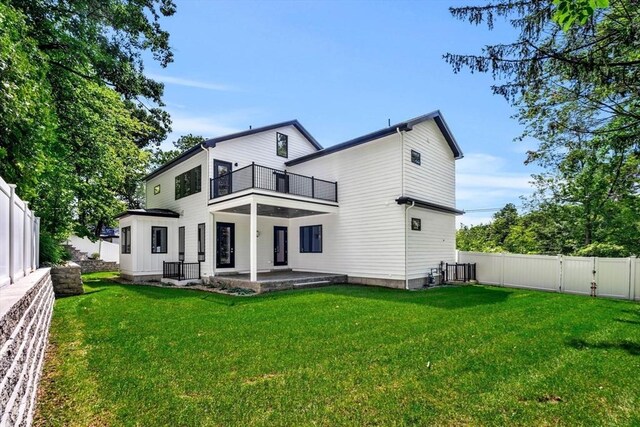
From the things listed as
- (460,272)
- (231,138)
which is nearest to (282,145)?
(231,138)

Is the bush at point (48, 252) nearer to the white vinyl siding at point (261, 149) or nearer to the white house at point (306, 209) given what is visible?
the white house at point (306, 209)

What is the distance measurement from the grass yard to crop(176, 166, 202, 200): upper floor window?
24.6ft

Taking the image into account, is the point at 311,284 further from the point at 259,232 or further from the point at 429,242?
the point at 429,242

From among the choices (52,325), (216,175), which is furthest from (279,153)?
(52,325)

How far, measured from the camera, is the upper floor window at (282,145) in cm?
1574

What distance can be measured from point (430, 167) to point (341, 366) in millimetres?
10617

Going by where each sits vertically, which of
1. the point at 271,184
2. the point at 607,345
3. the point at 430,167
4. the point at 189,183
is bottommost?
the point at 607,345

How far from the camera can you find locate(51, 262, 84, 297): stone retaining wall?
33.1 feet

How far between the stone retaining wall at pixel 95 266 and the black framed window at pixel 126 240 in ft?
18.8

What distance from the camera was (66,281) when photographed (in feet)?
33.6

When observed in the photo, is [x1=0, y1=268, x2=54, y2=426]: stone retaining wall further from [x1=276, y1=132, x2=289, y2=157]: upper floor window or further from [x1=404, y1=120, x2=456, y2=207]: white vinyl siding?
[x1=276, y1=132, x2=289, y2=157]: upper floor window

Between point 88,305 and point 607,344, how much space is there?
422 inches

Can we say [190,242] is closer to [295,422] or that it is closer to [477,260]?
[477,260]

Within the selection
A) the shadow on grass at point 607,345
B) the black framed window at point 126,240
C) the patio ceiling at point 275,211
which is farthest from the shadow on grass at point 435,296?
the black framed window at point 126,240
